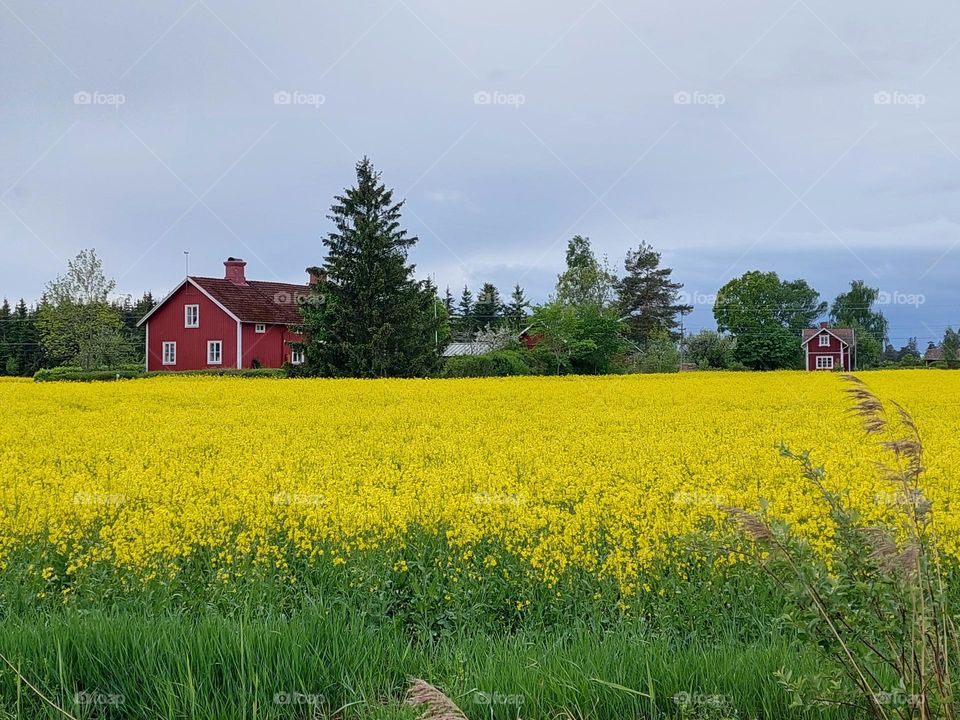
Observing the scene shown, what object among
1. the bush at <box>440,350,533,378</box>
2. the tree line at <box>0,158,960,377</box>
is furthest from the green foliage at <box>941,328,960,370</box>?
the bush at <box>440,350,533,378</box>

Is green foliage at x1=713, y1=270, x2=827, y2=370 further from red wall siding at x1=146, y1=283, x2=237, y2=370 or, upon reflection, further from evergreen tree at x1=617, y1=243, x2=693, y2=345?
red wall siding at x1=146, y1=283, x2=237, y2=370

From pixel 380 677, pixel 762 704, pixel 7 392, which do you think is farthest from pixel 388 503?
pixel 7 392

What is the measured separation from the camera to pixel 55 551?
598 cm

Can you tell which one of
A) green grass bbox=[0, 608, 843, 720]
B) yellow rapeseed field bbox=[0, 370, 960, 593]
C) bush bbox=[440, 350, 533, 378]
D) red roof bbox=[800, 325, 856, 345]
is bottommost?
green grass bbox=[0, 608, 843, 720]

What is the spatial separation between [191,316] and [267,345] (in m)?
5.19

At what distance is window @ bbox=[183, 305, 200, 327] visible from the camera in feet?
152

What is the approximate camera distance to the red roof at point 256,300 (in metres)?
45.6

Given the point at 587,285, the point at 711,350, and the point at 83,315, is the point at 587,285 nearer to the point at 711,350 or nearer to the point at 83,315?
the point at 711,350

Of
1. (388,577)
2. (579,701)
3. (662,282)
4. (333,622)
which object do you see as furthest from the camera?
(662,282)

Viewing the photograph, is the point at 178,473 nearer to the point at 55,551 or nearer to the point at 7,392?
the point at 55,551

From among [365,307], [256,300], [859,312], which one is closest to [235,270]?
[256,300]

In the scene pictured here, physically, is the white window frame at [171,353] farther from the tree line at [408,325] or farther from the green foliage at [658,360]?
the green foliage at [658,360]

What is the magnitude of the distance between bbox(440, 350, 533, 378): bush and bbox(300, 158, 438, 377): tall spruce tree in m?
1.57

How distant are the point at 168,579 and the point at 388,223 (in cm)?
3665
